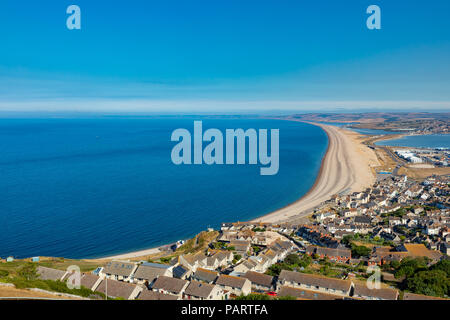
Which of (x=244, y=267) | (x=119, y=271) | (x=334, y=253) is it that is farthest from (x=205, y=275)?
(x=334, y=253)

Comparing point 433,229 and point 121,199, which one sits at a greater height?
point 433,229

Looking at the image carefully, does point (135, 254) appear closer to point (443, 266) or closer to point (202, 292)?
point (202, 292)

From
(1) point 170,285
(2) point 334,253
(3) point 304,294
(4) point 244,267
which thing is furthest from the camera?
(2) point 334,253

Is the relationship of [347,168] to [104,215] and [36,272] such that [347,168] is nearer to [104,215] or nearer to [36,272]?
[104,215]

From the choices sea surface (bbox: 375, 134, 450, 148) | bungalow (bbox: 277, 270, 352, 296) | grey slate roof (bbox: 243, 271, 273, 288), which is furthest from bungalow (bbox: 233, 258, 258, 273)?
sea surface (bbox: 375, 134, 450, 148)

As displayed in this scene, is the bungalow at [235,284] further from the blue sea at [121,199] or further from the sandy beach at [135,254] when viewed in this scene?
the blue sea at [121,199]
